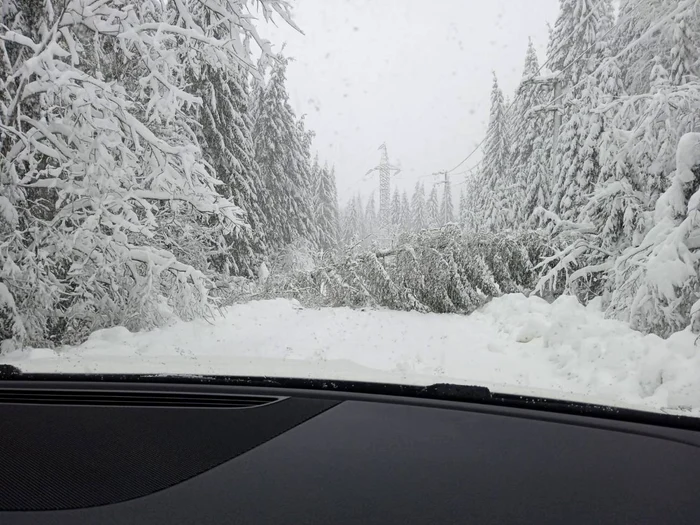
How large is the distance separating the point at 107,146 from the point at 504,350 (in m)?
6.18

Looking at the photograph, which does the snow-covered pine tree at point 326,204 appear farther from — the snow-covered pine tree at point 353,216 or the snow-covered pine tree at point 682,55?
the snow-covered pine tree at point 682,55

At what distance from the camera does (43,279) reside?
6.33 m

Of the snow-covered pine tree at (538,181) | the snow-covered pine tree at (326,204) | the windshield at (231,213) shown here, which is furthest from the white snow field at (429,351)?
the snow-covered pine tree at (326,204)

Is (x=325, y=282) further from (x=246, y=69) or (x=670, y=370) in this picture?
A: (x=670, y=370)

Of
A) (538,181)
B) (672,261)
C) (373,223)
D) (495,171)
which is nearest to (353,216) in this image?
(373,223)

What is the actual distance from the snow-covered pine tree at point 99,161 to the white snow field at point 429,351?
26.3 inches

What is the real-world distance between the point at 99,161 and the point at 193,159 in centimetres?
122

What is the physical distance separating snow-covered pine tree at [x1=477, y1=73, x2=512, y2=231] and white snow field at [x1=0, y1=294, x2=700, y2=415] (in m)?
4.37

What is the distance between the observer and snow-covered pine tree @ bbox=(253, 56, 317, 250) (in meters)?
13.7

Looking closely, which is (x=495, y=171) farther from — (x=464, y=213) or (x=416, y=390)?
(x=416, y=390)

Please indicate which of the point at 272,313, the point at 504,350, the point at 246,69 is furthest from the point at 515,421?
the point at 272,313

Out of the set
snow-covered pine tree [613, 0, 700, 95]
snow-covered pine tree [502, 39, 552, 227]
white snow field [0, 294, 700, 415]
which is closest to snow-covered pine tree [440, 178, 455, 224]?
snow-covered pine tree [502, 39, 552, 227]

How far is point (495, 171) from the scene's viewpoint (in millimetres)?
15977

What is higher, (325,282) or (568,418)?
(325,282)
